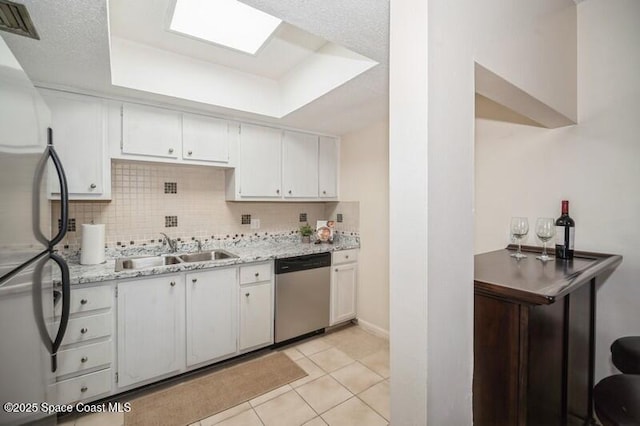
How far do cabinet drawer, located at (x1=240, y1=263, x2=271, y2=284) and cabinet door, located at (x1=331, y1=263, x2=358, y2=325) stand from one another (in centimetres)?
79

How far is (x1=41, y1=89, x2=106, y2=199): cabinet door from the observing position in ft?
6.46

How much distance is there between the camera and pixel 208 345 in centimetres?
234

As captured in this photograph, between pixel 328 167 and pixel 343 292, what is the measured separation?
153 centimetres

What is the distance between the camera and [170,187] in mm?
2713

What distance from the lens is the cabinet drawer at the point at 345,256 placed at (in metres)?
3.14

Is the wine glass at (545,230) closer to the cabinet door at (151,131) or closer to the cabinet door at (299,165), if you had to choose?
the cabinet door at (299,165)

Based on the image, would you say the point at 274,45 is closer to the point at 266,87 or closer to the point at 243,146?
the point at 266,87

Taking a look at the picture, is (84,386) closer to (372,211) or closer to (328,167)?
(372,211)

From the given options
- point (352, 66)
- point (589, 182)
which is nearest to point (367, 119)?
point (352, 66)

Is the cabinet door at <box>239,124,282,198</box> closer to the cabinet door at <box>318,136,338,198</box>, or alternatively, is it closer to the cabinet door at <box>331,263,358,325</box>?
the cabinet door at <box>318,136,338,198</box>

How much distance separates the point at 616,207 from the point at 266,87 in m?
2.79

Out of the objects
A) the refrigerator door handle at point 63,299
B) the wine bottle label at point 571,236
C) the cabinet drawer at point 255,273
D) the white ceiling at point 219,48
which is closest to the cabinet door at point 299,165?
the white ceiling at point 219,48

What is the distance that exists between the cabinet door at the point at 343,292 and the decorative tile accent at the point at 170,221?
1712 mm

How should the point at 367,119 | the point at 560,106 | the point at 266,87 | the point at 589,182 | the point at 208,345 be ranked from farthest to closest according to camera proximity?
1. the point at 367,119
2. the point at 266,87
3. the point at 208,345
4. the point at 589,182
5. the point at 560,106
